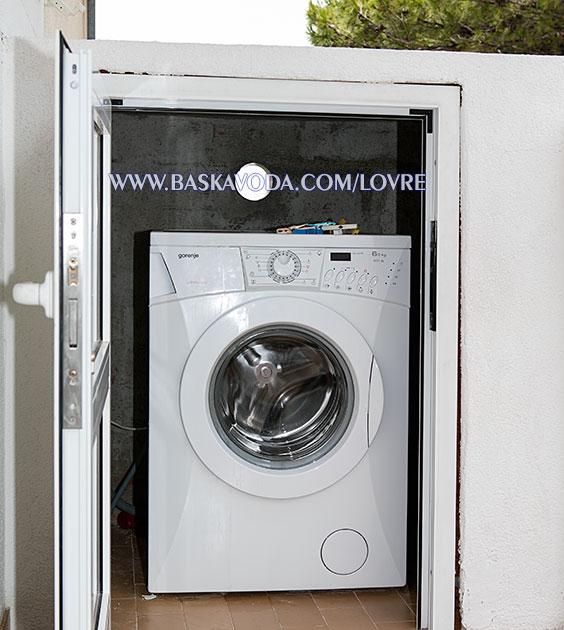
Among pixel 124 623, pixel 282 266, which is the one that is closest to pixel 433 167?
pixel 282 266

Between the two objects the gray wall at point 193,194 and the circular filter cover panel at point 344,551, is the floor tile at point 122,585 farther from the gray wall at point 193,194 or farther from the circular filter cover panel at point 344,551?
the gray wall at point 193,194

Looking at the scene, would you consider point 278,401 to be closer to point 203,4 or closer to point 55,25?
point 55,25

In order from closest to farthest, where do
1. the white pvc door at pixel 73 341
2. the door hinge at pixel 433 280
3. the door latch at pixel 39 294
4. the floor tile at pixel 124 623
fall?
the white pvc door at pixel 73 341 < the door latch at pixel 39 294 < the door hinge at pixel 433 280 < the floor tile at pixel 124 623

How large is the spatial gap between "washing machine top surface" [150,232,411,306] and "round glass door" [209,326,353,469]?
0.56 feet

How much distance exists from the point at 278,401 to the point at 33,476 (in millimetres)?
854

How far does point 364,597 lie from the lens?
8.86ft

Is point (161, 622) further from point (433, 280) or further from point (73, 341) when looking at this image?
point (73, 341)

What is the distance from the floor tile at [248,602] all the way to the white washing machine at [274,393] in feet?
0.19

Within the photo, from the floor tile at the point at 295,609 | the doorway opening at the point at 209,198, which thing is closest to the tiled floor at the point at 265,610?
the floor tile at the point at 295,609

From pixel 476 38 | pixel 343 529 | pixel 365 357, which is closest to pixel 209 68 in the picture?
pixel 365 357

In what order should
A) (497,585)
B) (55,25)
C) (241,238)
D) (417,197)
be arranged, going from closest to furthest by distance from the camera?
1. (497,585)
2. (241,238)
3. (55,25)
4. (417,197)

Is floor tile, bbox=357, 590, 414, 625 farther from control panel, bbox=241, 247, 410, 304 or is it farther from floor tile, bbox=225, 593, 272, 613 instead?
control panel, bbox=241, 247, 410, 304

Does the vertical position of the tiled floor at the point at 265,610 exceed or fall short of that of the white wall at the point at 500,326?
it falls short

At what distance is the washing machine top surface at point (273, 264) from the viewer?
2.53 m
